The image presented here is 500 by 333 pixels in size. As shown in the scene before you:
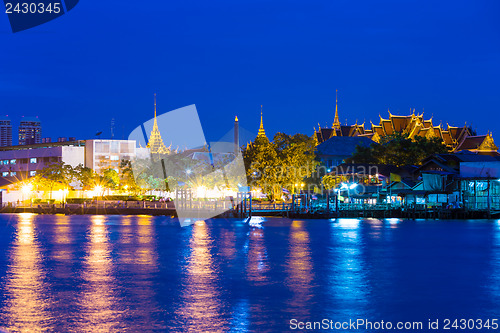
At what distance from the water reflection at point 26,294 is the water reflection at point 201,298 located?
3474 mm

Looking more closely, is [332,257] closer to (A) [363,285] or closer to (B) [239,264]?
(B) [239,264]

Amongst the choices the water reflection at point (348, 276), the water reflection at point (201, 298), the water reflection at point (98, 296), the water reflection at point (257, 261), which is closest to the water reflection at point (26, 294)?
the water reflection at point (98, 296)

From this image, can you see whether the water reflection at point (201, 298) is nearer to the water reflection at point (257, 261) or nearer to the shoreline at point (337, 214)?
the water reflection at point (257, 261)

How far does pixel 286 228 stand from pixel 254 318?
3169 cm

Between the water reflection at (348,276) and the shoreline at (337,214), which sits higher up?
the shoreline at (337,214)

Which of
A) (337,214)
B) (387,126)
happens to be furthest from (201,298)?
(387,126)

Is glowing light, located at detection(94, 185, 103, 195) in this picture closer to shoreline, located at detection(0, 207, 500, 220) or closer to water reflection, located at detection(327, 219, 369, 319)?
shoreline, located at detection(0, 207, 500, 220)

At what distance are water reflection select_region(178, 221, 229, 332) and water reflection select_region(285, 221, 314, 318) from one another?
7.06 feet

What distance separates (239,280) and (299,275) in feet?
8.14

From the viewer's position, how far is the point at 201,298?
1894 cm

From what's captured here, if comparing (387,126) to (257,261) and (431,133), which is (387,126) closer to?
(431,133)

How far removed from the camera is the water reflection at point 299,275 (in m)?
17.7

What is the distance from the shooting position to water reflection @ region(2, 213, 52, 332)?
15.6 m

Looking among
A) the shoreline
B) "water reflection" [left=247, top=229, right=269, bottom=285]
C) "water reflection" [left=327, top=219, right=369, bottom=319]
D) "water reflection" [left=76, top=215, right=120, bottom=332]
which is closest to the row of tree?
the shoreline
